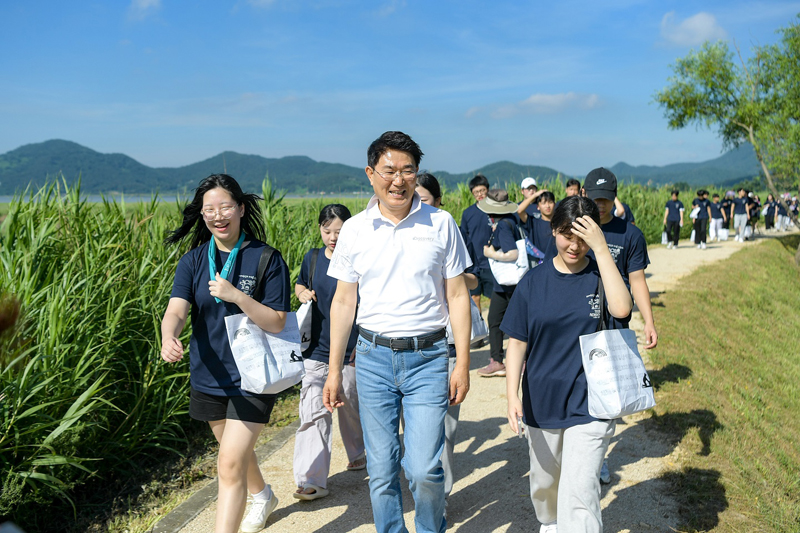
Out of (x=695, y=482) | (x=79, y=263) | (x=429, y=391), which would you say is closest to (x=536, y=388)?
(x=429, y=391)

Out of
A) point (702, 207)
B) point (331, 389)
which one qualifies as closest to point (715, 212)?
point (702, 207)

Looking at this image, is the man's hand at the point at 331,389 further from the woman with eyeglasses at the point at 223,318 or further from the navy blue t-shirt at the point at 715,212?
the navy blue t-shirt at the point at 715,212

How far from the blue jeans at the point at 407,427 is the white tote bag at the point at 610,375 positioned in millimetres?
665

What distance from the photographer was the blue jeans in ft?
10.1

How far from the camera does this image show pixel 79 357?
441 cm

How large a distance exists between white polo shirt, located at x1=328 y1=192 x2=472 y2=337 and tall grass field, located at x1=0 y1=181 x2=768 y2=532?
5.64 ft

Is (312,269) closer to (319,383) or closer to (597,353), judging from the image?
(319,383)

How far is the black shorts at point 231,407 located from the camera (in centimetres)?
328

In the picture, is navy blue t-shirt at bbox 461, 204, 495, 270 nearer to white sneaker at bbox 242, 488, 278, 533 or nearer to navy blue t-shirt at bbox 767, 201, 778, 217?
white sneaker at bbox 242, 488, 278, 533

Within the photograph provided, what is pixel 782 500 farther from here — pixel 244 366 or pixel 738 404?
pixel 244 366

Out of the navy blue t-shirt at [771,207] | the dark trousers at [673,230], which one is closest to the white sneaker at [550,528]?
the dark trousers at [673,230]

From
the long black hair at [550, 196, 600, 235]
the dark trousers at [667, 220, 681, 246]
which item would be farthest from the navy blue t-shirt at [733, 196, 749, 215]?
the long black hair at [550, 196, 600, 235]

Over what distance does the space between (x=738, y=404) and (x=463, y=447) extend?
3439 mm

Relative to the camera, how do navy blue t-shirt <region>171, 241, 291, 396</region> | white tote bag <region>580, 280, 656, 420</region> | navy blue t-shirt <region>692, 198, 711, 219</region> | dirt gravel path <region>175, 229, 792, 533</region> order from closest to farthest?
white tote bag <region>580, 280, 656, 420</region> < navy blue t-shirt <region>171, 241, 291, 396</region> < dirt gravel path <region>175, 229, 792, 533</region> < navy blue t-shirt <region>692, 198, 711, 219</region>
